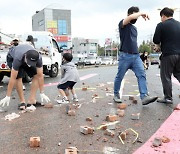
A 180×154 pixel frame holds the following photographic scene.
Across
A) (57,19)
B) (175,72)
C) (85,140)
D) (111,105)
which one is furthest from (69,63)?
(57,19)

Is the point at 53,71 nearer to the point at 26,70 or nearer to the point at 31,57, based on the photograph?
the point at 26,70

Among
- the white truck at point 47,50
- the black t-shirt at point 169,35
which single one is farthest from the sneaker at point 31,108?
the white truck at point 47,50

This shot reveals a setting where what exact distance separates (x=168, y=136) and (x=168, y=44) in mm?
2939

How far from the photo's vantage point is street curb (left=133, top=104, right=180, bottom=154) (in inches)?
154

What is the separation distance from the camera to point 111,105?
6.86 m

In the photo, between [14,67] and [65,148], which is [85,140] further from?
[14,67]

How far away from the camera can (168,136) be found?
448 cm

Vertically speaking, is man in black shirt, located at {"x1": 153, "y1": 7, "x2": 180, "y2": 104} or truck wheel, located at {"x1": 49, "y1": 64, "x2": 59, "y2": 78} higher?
man in black shirt, located at {"x1": 153, "y1": 7, "x2": 180, "y2": 104}

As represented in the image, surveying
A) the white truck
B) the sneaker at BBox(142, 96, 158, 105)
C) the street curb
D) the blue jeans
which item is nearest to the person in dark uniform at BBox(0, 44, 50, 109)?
the blue jeans

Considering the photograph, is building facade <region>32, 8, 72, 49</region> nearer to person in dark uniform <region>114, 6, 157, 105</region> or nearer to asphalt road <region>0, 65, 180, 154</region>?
person in dark uniform <region>114, 6, 157, 105</region>

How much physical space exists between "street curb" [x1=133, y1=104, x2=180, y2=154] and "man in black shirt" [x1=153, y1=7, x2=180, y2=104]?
1374 millimetres

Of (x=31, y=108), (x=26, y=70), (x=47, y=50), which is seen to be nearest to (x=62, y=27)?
(x=47, y=50)

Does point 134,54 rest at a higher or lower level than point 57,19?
lower

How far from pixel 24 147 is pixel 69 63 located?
3.82m
